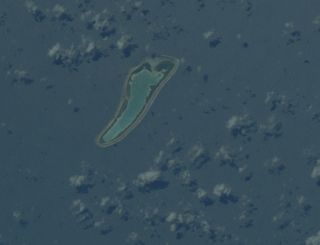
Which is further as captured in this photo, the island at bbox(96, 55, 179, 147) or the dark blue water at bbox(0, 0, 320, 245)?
the island at bbox(96, 55, 179, 147)

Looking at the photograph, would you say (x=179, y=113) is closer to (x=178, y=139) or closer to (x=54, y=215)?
(x=178, y=139)

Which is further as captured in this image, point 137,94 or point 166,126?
point 137,94

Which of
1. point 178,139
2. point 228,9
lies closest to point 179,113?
point 178,139

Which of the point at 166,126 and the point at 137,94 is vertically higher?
the point at 137,94

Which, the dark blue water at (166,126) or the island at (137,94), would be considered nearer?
the dark blue water at (166,126)
